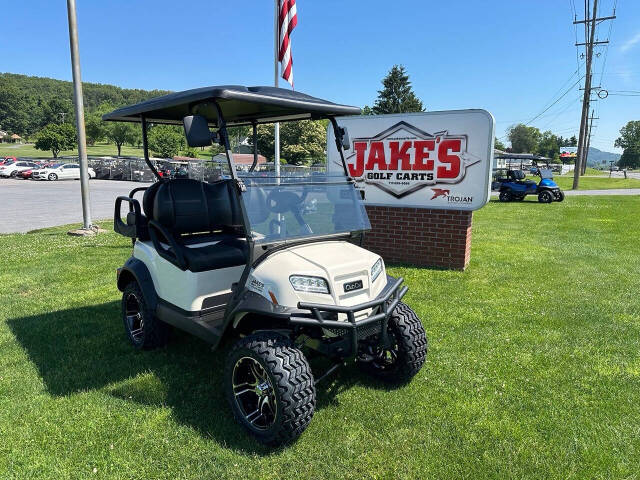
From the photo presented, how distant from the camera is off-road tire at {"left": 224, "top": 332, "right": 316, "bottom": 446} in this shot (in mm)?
2576

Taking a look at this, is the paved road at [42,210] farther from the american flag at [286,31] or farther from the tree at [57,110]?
the tree at [57,110]

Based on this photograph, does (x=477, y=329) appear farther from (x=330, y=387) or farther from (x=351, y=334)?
(x=351, y=334)

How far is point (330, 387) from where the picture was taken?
341 centimetres

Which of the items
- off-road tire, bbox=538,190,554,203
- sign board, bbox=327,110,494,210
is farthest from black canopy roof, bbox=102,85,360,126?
off-road tire, bbox=538,190,554,203

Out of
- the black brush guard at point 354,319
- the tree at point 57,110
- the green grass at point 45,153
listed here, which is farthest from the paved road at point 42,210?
the tree at point 57,110

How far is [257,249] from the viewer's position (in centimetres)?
297

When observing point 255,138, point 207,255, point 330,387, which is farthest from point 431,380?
point 255,138

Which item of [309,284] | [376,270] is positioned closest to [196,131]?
[309,284]

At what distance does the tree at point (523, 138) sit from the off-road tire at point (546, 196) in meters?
100

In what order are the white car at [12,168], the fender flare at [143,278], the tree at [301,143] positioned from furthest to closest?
1. the tree at [301,143]
2. the white car at [12,168]
3. the fender flare at [143,278]

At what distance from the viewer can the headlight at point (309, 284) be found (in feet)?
8.94

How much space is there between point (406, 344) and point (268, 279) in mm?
1182

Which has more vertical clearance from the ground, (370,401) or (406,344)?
(406,344)

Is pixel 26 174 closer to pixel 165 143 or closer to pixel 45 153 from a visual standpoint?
pixel 165 143
